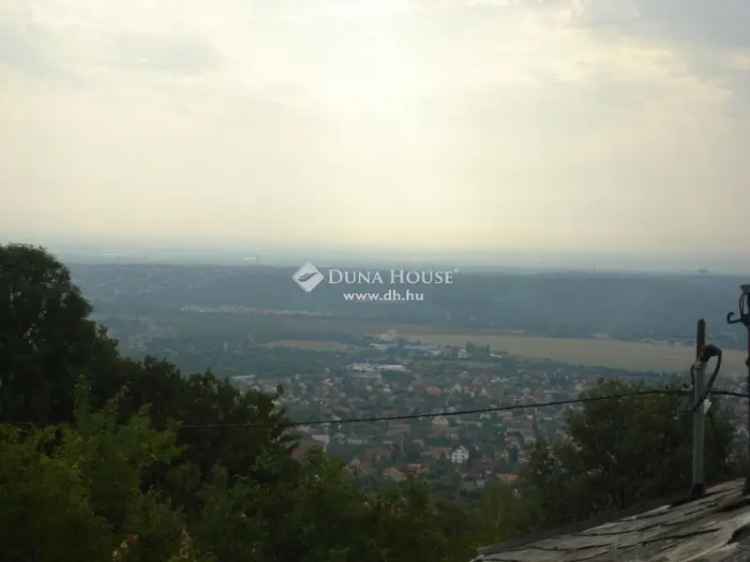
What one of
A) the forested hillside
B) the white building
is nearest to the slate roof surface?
the forested hillside

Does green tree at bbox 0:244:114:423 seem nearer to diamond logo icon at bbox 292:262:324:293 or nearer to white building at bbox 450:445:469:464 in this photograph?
white building at bbox 450:445:469:464

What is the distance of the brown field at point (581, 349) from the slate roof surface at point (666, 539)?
36417 millimetres

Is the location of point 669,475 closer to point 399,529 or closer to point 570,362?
point 399,529

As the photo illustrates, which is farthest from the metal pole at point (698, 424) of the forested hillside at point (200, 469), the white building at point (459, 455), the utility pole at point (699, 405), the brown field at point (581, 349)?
the brown field at point (581, 349)

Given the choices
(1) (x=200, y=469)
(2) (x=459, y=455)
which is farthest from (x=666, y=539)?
(2) (x=459, y=455)

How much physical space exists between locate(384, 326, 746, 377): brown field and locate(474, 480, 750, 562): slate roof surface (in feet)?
119

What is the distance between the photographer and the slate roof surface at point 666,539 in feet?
8.82

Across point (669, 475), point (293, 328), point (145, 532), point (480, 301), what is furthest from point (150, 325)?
point (145, 532)

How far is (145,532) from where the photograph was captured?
8.12 m

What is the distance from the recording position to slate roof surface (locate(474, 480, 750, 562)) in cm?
269

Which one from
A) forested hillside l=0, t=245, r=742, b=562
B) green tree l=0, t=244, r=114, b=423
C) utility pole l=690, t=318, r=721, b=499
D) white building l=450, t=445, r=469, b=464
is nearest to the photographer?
utility pole l=690, t=318, r=721, b=499

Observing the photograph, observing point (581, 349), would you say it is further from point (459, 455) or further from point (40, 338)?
point (40, 338)

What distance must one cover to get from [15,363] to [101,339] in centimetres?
244

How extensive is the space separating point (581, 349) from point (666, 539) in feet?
171
